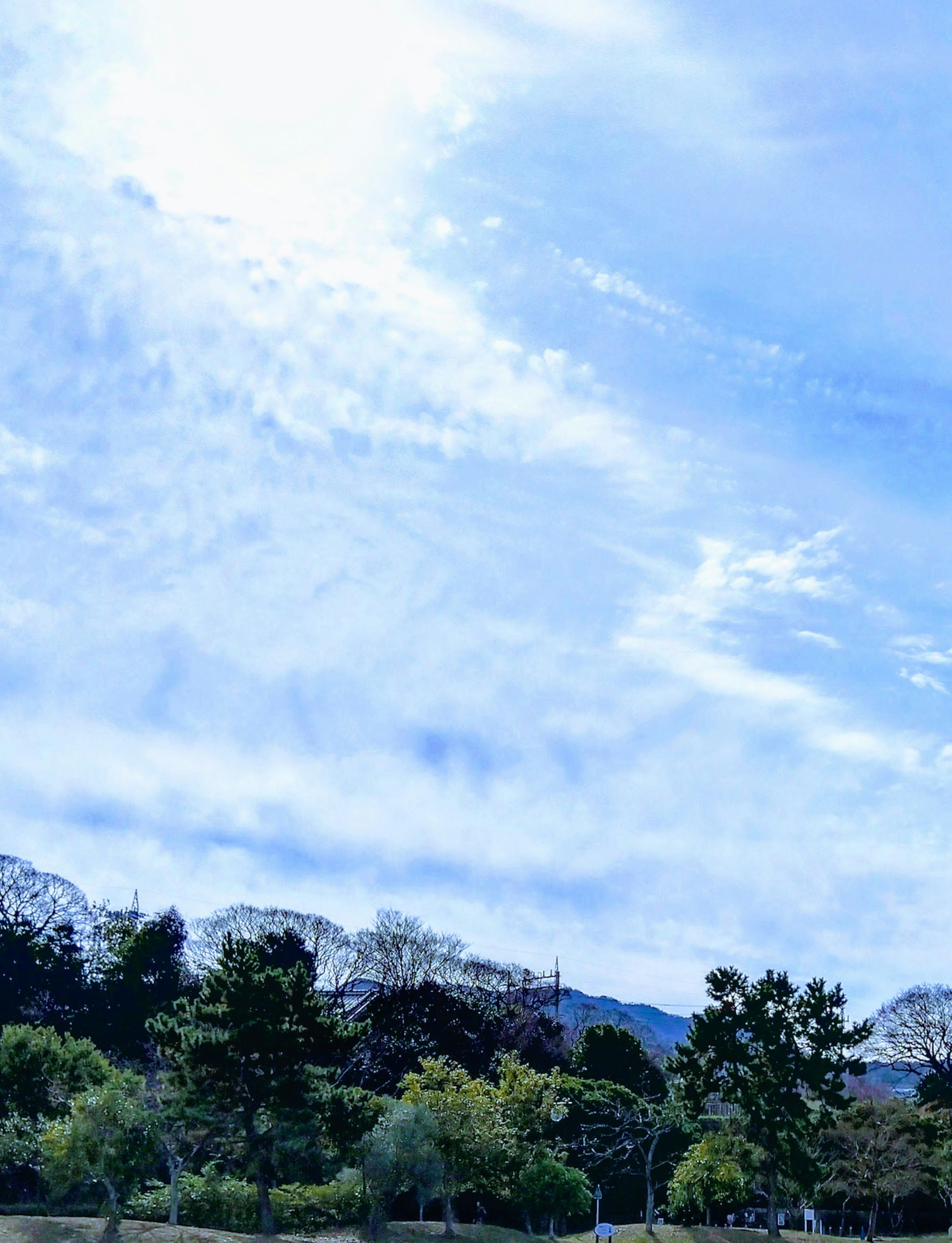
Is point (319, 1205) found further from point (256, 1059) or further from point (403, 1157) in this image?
point (256, 1059)

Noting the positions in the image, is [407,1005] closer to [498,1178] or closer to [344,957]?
[344,957]

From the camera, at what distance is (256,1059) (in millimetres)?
39156

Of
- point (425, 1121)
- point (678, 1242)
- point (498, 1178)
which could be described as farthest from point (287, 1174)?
point (678, 1242)

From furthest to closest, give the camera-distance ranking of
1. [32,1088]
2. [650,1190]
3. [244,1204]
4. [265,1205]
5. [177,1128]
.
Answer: [650,1190], [32,1088], [244,1204], [265,1205], [177,1128]

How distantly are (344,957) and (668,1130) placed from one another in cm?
2323

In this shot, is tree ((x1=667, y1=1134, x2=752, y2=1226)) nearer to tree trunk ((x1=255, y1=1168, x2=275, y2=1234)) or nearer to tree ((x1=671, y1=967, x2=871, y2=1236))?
tree ((x1=671, y1=967, x2=871, y2=1236))

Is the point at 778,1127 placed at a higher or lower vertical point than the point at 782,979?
lower

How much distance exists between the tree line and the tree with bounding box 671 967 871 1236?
3.9 inches

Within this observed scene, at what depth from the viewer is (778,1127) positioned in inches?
1911

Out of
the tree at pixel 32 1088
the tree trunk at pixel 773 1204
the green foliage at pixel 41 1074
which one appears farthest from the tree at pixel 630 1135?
the tree at pixel 32 1088

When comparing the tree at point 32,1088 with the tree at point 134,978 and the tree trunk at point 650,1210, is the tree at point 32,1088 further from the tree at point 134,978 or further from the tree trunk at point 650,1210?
the tree trunk at point 650,1210

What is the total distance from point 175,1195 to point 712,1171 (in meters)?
22.6

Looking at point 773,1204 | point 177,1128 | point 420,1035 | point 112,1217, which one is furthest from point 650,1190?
point 112,1217

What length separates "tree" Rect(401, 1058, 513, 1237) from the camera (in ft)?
144
